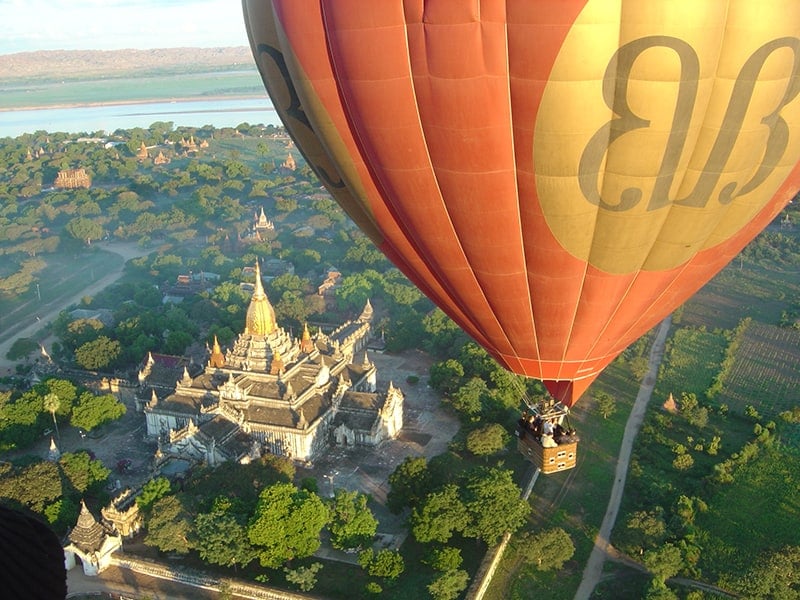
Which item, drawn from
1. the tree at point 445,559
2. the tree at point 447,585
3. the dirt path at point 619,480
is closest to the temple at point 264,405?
the tree at point 445,559

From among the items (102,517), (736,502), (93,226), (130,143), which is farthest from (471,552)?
(130,143)

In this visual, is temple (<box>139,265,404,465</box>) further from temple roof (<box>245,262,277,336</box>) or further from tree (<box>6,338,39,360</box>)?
tree (<box>6,338,39,360</box>)

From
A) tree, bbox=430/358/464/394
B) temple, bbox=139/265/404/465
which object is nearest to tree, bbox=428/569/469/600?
temple, bbox=139/265/404/465

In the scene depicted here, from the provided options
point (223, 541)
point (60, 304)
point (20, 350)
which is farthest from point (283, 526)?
point (60, 304)

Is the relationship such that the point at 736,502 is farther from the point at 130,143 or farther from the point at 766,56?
the point at 130,143

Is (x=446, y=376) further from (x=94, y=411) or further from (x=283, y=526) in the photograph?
(x=94, y=411)

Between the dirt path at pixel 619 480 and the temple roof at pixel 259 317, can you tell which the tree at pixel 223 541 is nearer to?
the dirt path at pixel 619 480

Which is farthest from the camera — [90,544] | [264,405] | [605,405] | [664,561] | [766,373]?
[766,373]
